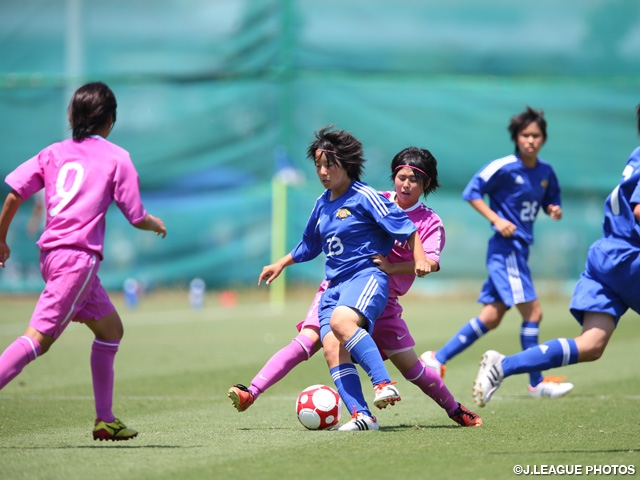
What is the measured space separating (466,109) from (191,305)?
17.6ft

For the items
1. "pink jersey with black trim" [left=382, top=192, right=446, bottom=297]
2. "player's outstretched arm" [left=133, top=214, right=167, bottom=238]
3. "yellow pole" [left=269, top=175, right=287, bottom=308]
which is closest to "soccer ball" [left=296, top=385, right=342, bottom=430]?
"pink jersey with black trim" [left=382, top=192, right=446, bottom=297]

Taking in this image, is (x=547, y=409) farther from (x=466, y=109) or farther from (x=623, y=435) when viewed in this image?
(x=466, y=109)

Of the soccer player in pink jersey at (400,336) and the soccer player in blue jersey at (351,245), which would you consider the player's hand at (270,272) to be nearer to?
the soccer player in blue jersey at (351,245)

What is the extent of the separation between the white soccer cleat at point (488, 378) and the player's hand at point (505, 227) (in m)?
2.42

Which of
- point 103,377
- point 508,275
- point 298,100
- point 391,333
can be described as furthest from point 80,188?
point 298,100

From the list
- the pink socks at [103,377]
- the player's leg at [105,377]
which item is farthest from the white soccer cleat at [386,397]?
the pink socks at [103,377]

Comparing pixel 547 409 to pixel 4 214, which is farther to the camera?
pixel 547 409

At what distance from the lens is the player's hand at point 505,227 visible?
24.6 ft

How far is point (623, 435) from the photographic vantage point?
5.20 meters

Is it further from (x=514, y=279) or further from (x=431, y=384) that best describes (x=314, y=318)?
(x=514, y=279)

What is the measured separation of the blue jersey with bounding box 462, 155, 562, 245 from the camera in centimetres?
793

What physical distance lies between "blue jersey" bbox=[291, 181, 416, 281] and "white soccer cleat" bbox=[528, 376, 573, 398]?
2.14 metres

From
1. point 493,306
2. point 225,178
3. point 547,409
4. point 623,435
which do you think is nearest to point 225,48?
point 225,178

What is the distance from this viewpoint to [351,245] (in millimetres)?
5555
